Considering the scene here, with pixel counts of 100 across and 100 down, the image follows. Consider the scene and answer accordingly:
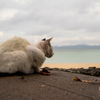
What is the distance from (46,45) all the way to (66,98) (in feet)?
9.23

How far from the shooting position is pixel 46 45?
14.6 ft

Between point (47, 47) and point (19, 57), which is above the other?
point (47, 47)

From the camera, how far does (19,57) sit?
345cm

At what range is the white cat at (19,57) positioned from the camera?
11.0ft

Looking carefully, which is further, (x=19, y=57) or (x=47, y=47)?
(x=47, y=47)

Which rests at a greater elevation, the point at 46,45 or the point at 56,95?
the point at 46,45

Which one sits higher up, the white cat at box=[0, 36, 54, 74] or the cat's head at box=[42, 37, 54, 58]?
the cat's head at box=[42, 37, 54, 58]

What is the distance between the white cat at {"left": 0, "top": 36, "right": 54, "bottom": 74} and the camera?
3.37 metres

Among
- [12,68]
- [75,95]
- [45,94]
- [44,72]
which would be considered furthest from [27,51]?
[75,95]

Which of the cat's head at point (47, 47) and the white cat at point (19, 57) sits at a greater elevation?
the cat's head at point (47, 47)

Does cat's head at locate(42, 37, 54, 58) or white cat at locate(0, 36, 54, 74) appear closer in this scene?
white cat at locate(0, 36, 54, 74)

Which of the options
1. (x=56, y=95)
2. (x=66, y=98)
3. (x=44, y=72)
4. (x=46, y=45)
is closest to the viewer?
(x=66, y=98)

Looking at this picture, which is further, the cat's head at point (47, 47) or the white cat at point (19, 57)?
the cat's head at point (47, 47)

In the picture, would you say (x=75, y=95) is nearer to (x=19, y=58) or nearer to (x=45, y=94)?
(x=45, y=94)
